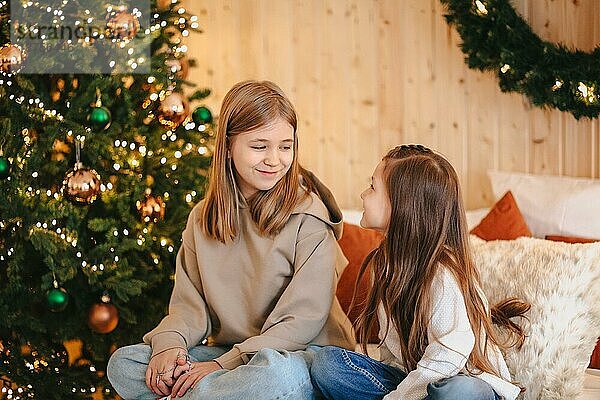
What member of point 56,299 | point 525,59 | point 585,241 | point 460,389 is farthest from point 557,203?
point 56,299

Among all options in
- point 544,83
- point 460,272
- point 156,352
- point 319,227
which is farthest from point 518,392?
point 544,83

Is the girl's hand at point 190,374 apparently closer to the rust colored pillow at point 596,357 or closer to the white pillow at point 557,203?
the rust colored pillow at point 596,357

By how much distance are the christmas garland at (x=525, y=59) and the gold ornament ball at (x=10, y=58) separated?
1.47m

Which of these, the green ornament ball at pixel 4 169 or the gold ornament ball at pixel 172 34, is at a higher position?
the gold ornament ball at pixel 172 34

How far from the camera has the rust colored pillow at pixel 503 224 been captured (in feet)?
9.98

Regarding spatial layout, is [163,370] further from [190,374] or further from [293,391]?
[293,391]

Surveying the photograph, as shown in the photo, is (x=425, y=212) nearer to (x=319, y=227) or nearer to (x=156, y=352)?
(x=319, y=227)

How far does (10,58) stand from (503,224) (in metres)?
1.66

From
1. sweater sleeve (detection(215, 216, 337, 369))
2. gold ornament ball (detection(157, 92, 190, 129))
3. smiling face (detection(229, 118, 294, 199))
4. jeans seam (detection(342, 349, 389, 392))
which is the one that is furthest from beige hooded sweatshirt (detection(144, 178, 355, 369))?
gold ornament ball (detection(157, 92, 190, 129))

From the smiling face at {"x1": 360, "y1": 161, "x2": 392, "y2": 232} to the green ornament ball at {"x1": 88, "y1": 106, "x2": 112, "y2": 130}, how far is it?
3.39 ft

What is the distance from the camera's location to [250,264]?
8.36 feet

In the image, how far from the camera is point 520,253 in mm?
2600

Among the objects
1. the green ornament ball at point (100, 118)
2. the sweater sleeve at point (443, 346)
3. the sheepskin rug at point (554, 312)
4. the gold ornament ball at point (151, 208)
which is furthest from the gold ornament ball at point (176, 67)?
the sweater sleeve at point (443, 346)

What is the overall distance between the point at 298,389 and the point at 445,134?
63.2 inches
